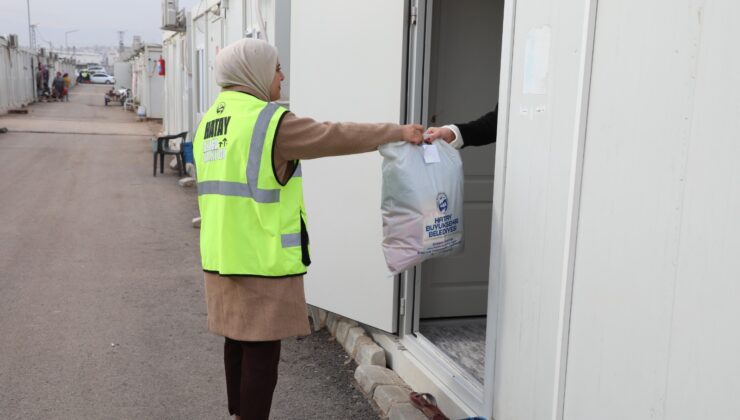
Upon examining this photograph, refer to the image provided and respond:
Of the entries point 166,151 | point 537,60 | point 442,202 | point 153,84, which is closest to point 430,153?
point 442,202

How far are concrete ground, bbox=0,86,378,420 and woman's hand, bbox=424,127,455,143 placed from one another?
5.67ft

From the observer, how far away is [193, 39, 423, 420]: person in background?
9.47 feet

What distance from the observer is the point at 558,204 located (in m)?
2.67

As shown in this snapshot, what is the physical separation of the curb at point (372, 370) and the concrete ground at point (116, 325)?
0.09 m

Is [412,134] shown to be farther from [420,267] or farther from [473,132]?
[420,267]

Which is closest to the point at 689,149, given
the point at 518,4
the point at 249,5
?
the point at 518,4

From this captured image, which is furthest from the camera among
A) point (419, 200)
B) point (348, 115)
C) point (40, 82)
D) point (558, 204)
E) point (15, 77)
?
point (40, 82)

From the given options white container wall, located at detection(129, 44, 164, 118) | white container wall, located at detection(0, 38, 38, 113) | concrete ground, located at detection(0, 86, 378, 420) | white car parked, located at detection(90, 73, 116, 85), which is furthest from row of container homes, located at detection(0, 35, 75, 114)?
white car parked, located at detection(90, 73, 116, 85)

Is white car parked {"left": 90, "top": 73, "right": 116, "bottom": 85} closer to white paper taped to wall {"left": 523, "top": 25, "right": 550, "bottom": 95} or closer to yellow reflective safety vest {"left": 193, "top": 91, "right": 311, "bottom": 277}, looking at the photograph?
yellow reflective safety vest {"left": 193, "top": 91, "right": 311, "bottom": 277}

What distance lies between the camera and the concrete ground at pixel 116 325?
13.6ft

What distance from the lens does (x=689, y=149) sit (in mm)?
1982

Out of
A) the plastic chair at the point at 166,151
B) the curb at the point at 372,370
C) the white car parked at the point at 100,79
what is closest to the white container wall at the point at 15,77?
the plastic chair at the point at 166,151

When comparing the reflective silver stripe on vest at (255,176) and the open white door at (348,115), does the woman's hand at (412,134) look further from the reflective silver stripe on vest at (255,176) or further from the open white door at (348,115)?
the open white door at (348,115)

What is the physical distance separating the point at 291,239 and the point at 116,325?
306cm
